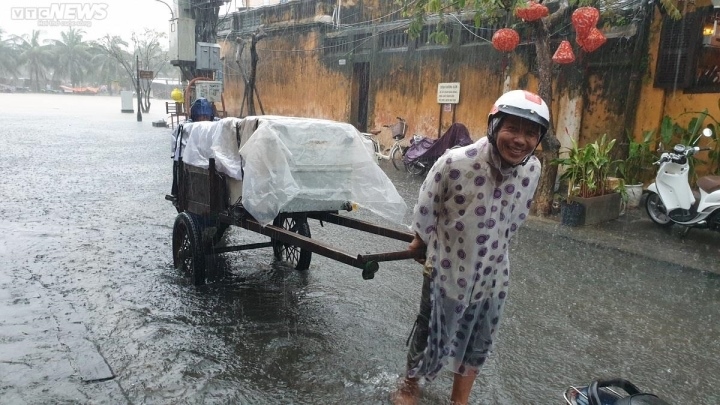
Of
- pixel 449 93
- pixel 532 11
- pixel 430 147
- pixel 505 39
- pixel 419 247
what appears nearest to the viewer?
pixel 419 247

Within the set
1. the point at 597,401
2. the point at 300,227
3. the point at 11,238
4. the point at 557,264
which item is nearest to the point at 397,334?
the point at 300,227

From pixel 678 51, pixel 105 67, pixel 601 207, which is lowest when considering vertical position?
pixel 601 207

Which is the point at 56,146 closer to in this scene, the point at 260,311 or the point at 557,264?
the point at 260,311

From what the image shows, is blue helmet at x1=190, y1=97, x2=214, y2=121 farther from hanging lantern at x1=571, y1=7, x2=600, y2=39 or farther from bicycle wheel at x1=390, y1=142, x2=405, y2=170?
bicycle wheel at x1=390, y1=142, x2=405, y2=170

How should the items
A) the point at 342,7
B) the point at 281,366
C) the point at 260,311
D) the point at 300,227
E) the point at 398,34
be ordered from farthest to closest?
the point at 342,7 → the point at 398,34 → the point at 300,227 → the point at 260,311 → the point at 281,366

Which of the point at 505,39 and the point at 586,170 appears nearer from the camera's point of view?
the point at 586,170

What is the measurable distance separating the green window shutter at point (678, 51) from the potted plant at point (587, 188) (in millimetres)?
1947

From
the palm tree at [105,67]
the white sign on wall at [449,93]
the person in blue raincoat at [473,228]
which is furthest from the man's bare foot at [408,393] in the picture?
the palm tree at [105,67]

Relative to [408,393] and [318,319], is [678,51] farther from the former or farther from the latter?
[408,393]

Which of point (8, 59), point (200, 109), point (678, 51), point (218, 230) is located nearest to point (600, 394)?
point (218, 230)

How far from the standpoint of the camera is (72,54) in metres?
73.2

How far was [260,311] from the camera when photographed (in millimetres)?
4277

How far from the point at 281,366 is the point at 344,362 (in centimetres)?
43

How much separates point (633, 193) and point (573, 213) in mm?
1807
